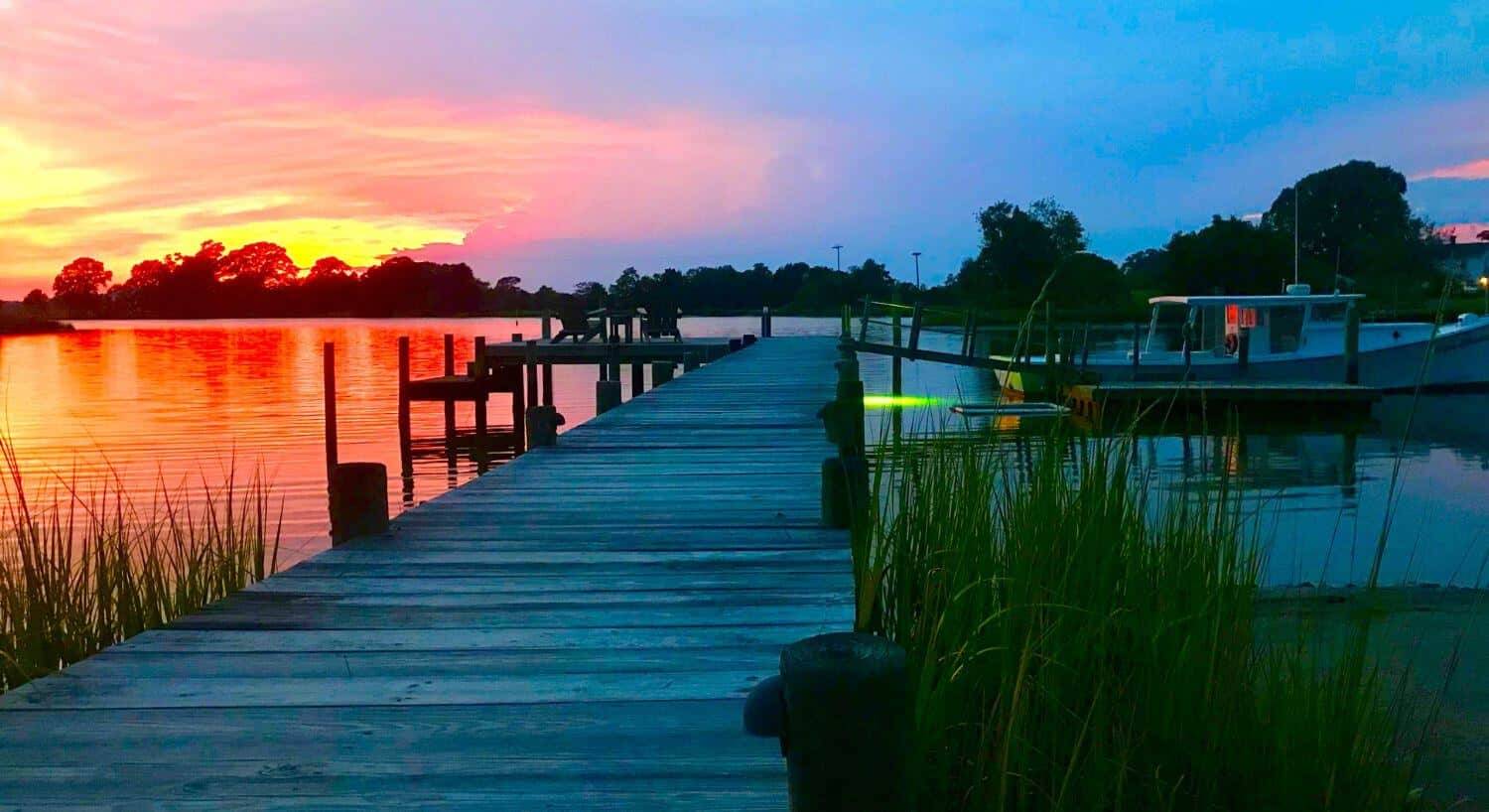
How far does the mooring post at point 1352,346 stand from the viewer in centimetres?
2092

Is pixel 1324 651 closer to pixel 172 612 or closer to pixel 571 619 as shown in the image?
pixel 571 619

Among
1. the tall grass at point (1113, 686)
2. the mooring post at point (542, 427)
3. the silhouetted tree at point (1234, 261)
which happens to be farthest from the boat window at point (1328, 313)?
the silhouetted tree at point (1234, 261)

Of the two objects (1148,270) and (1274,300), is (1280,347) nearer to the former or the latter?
(1274,300)

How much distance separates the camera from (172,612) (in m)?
5.29

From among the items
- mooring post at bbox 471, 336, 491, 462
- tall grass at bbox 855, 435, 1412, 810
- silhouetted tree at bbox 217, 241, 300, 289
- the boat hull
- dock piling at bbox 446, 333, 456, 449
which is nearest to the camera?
tall grass at bbox 855, 435, 1412, 810

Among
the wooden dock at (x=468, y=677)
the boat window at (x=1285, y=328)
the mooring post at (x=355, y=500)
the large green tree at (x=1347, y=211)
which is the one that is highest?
the large green tree at (x=1347, y=211)

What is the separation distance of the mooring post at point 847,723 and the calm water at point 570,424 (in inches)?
84.4

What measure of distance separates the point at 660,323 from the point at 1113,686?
26208mm

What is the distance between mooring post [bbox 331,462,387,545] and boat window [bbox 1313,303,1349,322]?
21.6m

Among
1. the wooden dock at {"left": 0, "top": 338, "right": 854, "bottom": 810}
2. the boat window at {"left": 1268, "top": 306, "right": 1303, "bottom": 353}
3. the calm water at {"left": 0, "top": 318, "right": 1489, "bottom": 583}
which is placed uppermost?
the boat window at {"left": 1268, "top": 306, "right": 1303, "bottom": 353}

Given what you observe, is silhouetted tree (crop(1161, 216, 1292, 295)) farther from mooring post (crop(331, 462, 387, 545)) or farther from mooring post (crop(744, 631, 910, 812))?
mooring post (crop(744, 631, 910, 812))

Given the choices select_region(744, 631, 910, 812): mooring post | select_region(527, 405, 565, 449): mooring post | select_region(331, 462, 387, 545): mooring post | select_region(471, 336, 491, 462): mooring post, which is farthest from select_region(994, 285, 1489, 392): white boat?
select_region(744, 631, 910, 812): mooring post

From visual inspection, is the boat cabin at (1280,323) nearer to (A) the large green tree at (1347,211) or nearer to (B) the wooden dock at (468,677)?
(B) the wooden dock at (468,677)

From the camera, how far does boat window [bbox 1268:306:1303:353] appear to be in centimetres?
2250
